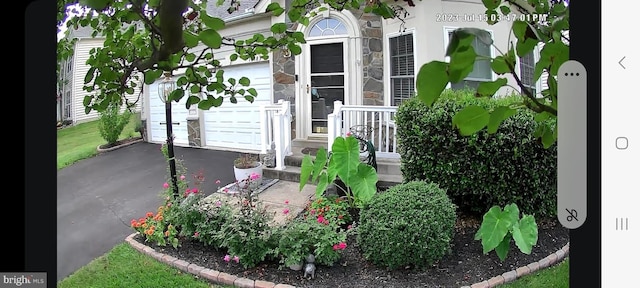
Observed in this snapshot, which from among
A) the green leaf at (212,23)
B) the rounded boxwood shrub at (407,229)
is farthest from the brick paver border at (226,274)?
the green leaf at (212,23)

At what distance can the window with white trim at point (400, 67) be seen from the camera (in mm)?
1811

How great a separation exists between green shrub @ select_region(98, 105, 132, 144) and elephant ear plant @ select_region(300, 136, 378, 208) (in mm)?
1292

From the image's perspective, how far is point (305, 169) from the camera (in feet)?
7.73

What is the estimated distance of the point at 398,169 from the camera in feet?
8.04

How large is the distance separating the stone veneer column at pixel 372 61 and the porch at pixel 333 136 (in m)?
0.08

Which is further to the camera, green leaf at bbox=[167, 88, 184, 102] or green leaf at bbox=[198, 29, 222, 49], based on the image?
green leaf at bbox=[167, 88, 184, 102]

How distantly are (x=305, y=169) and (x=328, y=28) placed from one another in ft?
3.09

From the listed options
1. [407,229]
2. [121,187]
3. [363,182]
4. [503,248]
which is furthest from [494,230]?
[121,187]

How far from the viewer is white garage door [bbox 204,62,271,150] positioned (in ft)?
4.56

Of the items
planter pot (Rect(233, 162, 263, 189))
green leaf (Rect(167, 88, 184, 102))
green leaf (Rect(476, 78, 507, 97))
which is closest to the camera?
green leaf (Rect(476, 78, 507, 97))

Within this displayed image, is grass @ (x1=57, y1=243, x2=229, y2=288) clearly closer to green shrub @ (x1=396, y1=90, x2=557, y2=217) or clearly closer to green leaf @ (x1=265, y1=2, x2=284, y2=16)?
green leaf @ (x1=265, y1=2, x2=284, y2=16)

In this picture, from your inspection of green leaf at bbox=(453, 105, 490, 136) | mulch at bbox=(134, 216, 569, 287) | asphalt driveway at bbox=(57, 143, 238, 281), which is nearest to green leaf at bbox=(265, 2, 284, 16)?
asphalt driveway at bbox=(57, 143, 238, 281)
